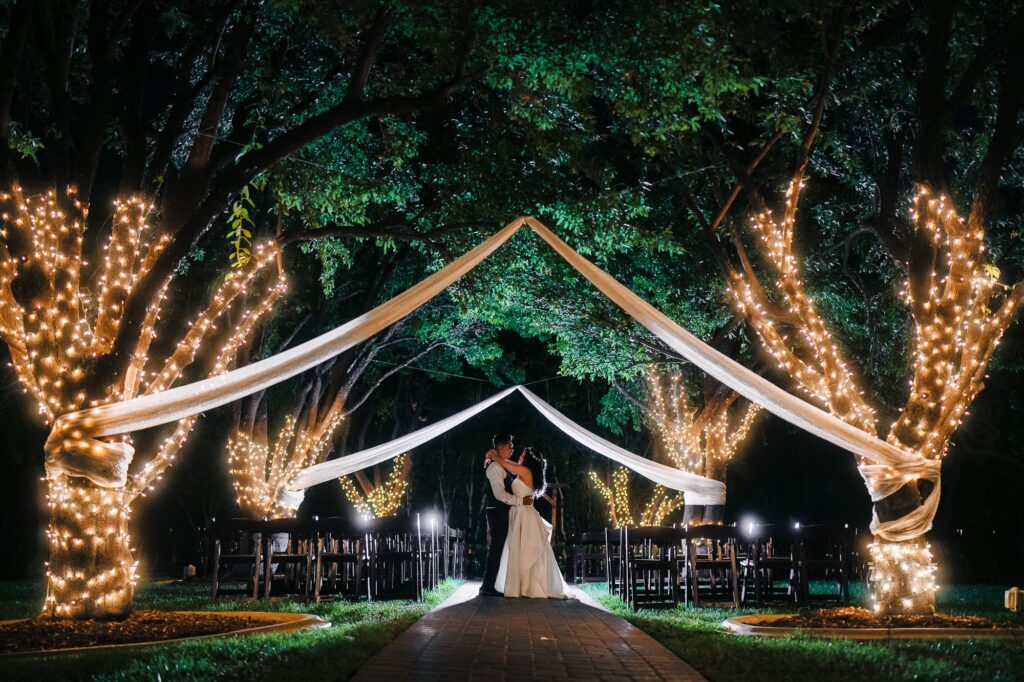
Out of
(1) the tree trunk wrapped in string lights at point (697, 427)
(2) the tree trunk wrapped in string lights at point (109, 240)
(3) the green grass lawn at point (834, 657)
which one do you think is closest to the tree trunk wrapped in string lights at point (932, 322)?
(3) the green grass lawn at point (834, 657)

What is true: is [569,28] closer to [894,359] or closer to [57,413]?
[57,413]

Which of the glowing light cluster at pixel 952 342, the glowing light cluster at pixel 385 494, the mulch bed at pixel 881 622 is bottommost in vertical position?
the mulch bed at pixel 881 622

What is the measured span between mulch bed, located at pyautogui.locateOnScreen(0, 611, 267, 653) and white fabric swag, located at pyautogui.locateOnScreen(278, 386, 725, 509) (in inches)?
197

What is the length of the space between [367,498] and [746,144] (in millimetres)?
13990

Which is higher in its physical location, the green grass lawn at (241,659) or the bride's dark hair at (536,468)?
the bride's dark hair at (536,468)

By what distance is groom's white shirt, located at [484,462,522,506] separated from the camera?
1137 centimetres

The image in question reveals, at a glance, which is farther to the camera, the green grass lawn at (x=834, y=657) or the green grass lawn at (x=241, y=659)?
the green grass lawn at (x=834, y=657)

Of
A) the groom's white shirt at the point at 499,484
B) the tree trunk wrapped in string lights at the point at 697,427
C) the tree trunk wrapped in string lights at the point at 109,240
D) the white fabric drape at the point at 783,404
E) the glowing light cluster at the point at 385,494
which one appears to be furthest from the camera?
the glowing light cluster at the point at 385,494

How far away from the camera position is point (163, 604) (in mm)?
9766

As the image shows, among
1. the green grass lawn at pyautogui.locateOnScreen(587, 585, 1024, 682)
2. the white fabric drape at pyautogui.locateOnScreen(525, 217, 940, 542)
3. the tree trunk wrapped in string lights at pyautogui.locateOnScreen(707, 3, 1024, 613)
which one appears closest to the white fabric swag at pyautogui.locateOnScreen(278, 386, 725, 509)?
the tree trunk wrapped in string lights at pyautogui.locateOnScreen(707, 3, 1024, 613)

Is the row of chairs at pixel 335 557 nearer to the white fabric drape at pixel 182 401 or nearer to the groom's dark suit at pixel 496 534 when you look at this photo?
the groom's dark suit at pixel 496 534

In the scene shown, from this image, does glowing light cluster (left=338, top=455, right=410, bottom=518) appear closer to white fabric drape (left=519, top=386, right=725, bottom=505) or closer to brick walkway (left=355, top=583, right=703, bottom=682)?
white fabric drape (left=519, top=386, right=725, bottom=505)

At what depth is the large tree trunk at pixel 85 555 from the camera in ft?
22.6

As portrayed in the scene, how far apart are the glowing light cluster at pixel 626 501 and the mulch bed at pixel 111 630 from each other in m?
13.9
